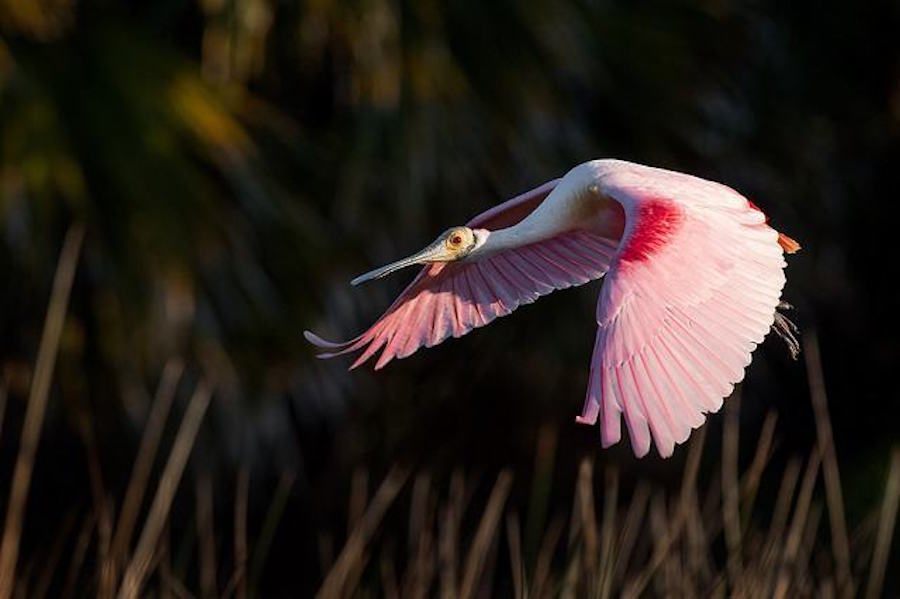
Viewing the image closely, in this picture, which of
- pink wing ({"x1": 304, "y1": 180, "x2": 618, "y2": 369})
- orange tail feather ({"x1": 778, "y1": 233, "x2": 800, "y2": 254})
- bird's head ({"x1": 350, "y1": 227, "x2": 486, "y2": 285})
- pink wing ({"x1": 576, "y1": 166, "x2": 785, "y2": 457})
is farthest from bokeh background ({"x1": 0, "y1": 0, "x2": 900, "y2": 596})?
pink wing ({"x1": 576, "y1": 166, "x2": 785, "y2": 457})

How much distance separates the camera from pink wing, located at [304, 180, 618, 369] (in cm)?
273

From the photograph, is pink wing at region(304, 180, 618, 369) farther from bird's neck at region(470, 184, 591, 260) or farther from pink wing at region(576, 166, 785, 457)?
pink wing at region(576, 166, 785, 457)

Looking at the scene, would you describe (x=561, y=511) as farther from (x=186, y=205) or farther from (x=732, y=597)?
(x=732, y=597)

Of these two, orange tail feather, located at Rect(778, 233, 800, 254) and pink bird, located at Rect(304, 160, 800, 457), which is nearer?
pink bird, located at Rect(304, 160, 800, 457)

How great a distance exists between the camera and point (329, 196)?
17.9 feet

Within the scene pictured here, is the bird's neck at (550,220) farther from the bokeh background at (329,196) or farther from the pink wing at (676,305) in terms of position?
the bokeh background at (329,196)

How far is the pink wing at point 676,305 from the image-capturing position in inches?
84.1

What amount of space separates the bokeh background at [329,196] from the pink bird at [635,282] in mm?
2170

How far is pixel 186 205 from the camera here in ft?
16.5

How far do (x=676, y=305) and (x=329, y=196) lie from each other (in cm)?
318

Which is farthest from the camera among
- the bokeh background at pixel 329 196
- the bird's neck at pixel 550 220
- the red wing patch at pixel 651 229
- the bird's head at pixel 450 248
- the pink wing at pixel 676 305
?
the bokeh background at pixel 329 196

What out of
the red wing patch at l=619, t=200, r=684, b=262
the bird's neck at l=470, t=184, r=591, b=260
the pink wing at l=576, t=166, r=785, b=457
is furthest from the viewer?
the bird's neck at l=470, t=184, r=591, b=260

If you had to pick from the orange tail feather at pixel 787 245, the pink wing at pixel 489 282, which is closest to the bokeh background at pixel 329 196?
the pink wing at pixel 489 282

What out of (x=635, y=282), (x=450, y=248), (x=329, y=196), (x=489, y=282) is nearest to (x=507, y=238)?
(x=450, y=248)
